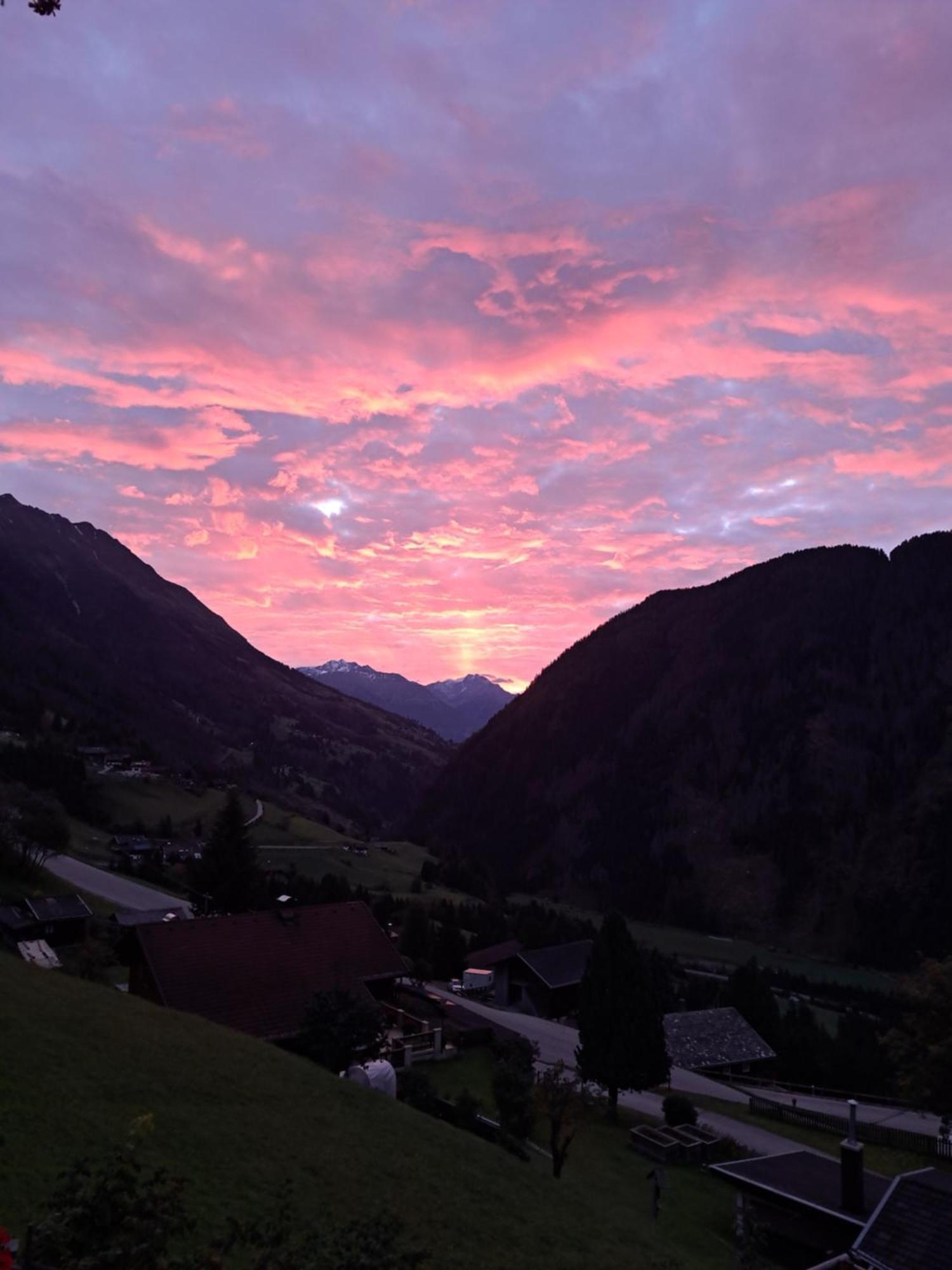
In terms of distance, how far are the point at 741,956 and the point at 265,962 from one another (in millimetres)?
134978

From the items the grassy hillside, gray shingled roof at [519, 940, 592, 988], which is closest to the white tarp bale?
the grassy hillside

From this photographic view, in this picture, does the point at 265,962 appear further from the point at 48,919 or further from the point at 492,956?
the point at 492,956

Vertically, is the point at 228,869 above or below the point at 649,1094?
above

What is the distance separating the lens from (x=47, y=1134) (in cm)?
1612

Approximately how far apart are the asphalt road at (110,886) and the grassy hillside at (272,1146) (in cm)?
5360

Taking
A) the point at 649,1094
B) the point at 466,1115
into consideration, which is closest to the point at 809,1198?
the point at 466,1115

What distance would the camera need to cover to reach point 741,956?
15175cm

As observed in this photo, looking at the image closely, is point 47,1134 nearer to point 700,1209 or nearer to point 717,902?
point 700,1209

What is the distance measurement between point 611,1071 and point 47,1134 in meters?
29.9

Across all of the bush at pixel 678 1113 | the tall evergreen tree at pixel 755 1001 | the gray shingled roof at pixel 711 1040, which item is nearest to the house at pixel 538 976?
the gray shingled roof at pixel 711 1040

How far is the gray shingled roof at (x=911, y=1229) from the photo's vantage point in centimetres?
1947

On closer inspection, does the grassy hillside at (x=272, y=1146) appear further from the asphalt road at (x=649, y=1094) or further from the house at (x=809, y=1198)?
the asphalt road at (x=649, y=1094)

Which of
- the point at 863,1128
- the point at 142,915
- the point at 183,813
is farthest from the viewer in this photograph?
the point at 183,813

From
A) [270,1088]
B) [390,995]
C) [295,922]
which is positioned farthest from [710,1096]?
[270,1088]
